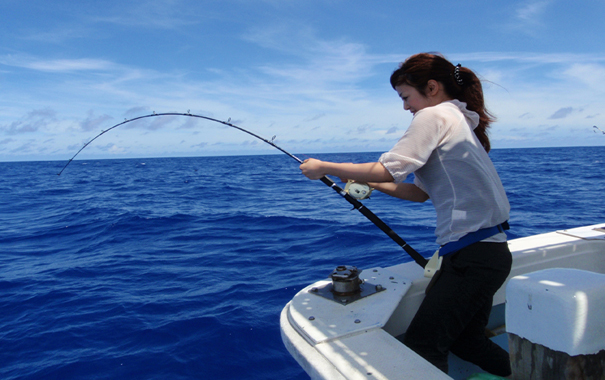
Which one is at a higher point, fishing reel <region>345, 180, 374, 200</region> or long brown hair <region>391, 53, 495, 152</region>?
long brown hair <region>391, 53, 495, 152</region>

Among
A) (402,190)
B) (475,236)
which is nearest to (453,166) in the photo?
(475,236)

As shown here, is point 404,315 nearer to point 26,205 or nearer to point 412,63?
point 412,63

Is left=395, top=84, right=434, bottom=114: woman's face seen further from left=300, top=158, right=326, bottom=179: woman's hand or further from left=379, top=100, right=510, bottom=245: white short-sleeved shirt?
left=300, top=158, right=326, bottom=179: woman's hand

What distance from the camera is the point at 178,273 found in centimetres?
533

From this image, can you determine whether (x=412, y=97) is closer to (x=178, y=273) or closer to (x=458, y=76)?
(x=458, y=76)

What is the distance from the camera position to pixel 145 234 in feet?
26.0

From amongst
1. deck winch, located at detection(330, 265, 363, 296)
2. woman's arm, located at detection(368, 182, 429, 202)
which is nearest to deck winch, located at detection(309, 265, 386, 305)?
deck winch, located at detection(330, 265, 363, 296)

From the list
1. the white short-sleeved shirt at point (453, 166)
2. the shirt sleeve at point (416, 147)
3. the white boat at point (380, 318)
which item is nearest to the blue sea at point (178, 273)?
the white boat at point (380, 318)

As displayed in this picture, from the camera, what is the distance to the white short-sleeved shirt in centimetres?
147

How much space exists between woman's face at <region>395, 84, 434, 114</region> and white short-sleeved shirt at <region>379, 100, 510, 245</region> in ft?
0.49

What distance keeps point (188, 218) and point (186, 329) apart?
19.4 ft

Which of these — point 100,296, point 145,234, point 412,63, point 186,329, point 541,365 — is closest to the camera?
point 541,365

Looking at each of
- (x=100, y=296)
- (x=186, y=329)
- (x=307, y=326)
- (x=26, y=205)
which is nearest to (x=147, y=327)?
(x=186, y=329)

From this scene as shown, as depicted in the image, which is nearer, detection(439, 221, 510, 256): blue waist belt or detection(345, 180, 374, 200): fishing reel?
detection(439, 221, 510, 256): blue waist belt
